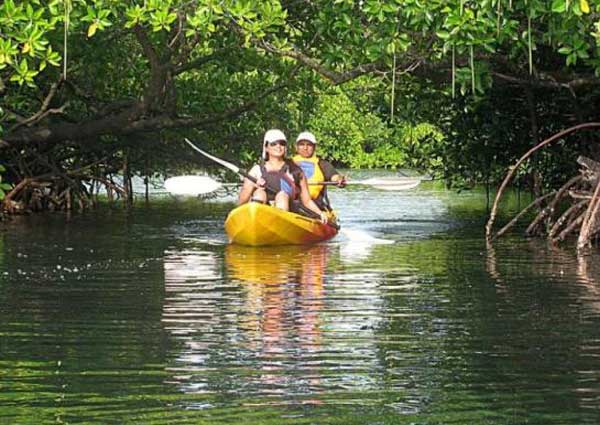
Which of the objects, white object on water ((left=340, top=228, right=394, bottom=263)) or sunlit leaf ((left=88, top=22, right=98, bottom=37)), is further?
white object on water ((left=340, top=228, right=394, bottom=263))

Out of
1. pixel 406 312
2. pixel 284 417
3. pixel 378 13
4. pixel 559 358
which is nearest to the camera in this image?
pixel 284 417

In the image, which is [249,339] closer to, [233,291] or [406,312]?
[406,312]

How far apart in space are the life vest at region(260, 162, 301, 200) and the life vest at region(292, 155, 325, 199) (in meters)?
0.94

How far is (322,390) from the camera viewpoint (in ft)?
22.7

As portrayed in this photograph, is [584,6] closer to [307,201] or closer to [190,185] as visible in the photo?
[307,201]

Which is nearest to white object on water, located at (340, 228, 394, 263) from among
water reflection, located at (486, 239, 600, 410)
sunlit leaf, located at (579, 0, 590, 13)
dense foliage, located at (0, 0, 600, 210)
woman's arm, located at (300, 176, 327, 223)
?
woman's arm, located at (300, 176, 327, 223)

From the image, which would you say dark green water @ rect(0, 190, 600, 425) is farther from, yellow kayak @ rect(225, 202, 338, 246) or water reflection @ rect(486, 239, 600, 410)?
yellow kayak @ rect(225, 202, 338, 246)

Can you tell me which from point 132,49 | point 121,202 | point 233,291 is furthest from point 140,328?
point 121,202

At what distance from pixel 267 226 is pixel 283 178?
66 cm

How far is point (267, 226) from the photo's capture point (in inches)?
573

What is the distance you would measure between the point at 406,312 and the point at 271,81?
12074 millimetres

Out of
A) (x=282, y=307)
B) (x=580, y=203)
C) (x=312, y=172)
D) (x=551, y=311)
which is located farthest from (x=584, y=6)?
(x=312, y=172)

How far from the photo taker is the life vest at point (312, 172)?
53.0ft

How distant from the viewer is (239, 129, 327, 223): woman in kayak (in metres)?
14.9
